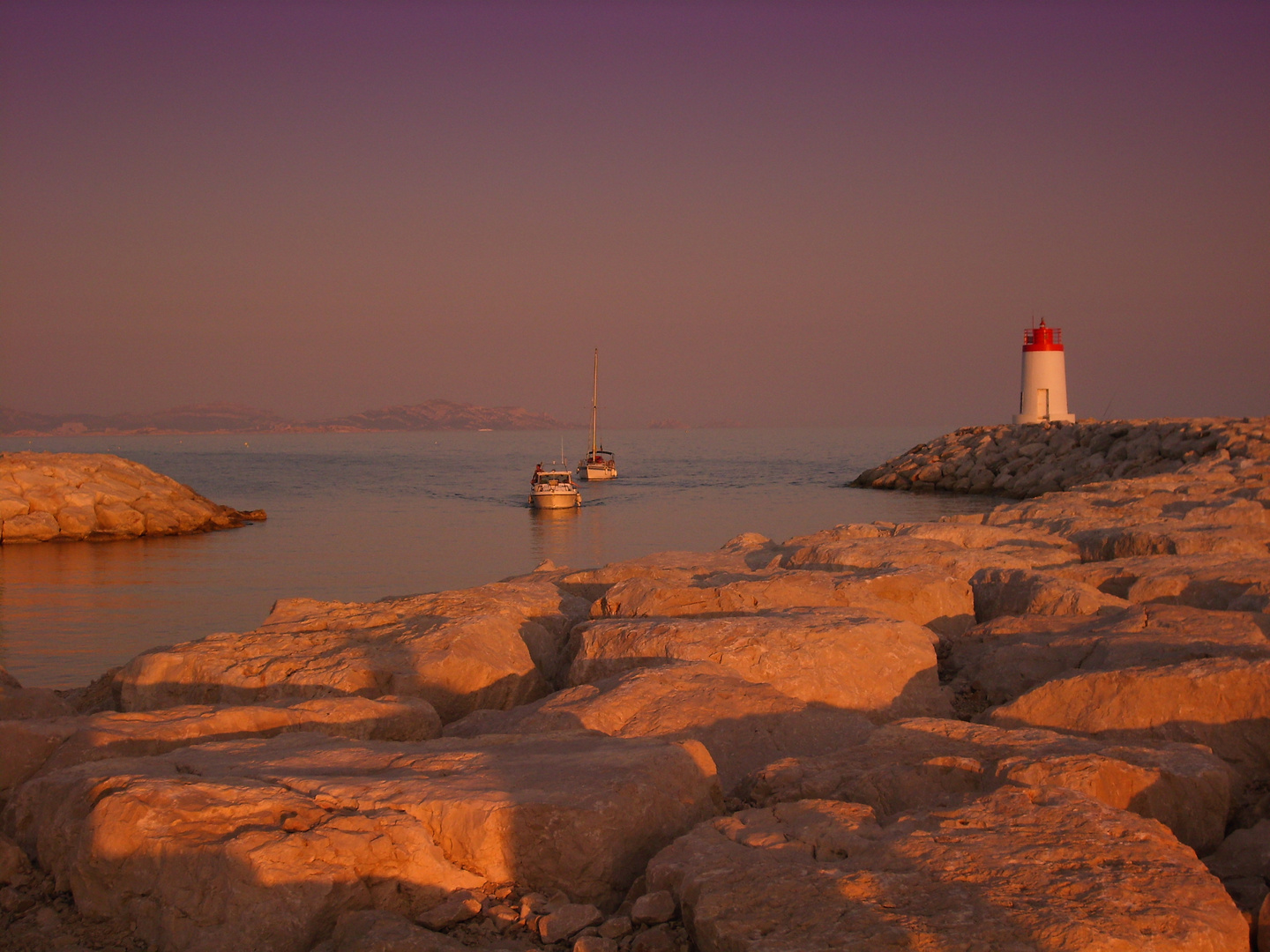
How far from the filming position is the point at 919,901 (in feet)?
9.34

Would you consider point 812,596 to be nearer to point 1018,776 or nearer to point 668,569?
point 668,569

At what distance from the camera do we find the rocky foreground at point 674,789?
299cm

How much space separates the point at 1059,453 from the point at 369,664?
3790 cm

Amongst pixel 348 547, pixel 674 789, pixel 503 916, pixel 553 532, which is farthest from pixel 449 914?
pixel 553 532

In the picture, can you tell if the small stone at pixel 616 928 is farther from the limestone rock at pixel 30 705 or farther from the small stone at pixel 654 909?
the limestone rock at pixel 30 705

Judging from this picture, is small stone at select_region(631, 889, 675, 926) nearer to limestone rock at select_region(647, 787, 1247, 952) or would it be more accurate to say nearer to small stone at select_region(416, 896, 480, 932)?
limestone rock at select_region(647, 787, 1247, 952)

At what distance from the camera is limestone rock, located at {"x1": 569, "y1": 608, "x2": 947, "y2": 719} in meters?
5.65

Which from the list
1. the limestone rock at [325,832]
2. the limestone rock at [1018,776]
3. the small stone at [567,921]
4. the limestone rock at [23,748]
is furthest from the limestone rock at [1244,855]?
the limestone rock at [23,748]

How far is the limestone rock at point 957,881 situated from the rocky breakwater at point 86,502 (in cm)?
3386

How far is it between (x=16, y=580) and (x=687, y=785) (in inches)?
1026

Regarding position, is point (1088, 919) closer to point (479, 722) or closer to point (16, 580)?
point (479, 722)

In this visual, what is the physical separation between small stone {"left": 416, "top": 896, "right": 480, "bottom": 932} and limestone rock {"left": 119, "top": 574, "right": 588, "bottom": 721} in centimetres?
259

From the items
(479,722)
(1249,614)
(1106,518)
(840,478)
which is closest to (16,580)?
(479,722)

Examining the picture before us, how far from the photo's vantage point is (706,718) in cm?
490
